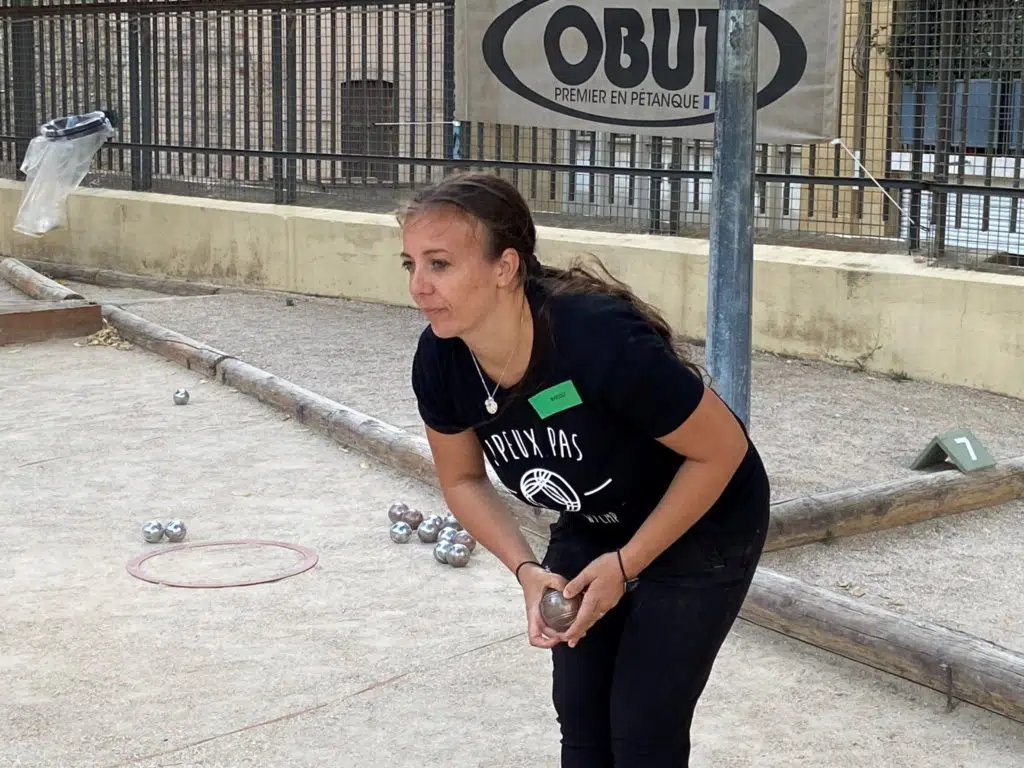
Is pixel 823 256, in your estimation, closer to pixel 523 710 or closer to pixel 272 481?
pixel 272 481

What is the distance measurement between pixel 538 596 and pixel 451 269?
2.18 ft

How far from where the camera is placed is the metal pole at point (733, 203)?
17.7ft

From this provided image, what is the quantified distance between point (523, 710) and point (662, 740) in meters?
1.45

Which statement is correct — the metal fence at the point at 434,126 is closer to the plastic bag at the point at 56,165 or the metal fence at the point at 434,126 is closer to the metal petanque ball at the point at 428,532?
the plastic bag at the point at 56,165

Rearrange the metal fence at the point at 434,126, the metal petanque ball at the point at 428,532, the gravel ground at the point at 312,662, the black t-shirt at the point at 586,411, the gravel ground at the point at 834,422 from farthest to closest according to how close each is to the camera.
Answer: the metal fence at the point at 434,126
the metal petanque ball at the point at 428,532
the gravel ground at the point at 834,422
the gravel ground at the point at 312,662
the black t-shirt at the point at 586,411

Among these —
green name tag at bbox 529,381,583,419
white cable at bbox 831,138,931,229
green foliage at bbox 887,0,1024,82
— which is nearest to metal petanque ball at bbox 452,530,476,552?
green name tag at bbox 529,381,583,419

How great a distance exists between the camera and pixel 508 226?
2.73 m

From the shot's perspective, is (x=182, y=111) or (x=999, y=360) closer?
(x=999, y=360)

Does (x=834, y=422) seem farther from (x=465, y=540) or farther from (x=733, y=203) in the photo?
(x=465, y=540)

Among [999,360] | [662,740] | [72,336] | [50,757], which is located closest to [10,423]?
[72,336]

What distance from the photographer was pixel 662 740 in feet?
9.30

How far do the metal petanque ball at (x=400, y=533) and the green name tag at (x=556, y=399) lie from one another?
3222mm

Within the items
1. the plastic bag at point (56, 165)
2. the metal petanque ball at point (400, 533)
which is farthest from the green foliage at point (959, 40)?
the plastic bag at point (56, 165)

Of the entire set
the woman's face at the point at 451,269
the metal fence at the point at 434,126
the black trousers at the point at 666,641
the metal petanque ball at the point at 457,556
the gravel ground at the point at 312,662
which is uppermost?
the metal fence at the point at 434,126
